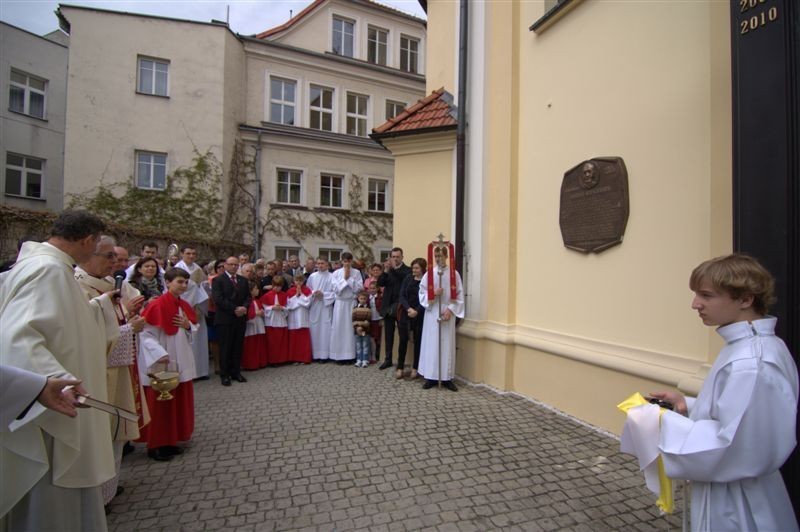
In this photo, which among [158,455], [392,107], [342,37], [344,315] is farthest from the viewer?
[392,107]

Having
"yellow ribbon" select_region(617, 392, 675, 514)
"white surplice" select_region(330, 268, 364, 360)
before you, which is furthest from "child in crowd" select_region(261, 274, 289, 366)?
"yellow ribbon" select_region(617, 392, 675, 514)

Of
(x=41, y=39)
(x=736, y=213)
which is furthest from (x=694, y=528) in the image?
(x=41, y=39)

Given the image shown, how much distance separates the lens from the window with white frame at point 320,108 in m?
19.3

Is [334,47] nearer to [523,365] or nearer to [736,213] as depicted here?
[523,365]

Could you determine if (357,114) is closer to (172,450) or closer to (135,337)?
(135,337)

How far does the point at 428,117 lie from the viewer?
26.3 ft

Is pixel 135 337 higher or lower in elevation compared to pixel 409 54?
lower

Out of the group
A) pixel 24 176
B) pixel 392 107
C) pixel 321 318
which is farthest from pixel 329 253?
pixel 24 176

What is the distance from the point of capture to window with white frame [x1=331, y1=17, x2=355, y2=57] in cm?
1992

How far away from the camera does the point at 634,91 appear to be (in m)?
4.65

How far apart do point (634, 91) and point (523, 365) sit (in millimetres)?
3543

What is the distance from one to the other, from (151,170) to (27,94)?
23.1 feet

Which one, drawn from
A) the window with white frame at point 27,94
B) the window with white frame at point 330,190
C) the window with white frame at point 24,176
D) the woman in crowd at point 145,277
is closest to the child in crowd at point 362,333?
the woman in crowd at point 145,277

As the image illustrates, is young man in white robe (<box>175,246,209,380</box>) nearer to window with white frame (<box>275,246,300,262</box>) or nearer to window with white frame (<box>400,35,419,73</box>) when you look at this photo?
window with white frame (<box>275,246,300,262</box>)
